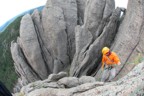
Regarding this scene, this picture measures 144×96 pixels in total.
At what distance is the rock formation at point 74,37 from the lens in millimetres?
27828

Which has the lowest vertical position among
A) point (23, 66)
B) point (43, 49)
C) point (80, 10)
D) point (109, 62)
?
point (23, 66)

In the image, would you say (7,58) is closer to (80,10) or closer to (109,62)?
(80,10)

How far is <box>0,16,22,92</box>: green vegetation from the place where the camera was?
8796cm

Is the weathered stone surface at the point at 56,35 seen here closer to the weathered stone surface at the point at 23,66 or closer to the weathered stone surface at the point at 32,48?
the weathered stone surface at the point at 32,48

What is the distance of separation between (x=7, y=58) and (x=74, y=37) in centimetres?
7097

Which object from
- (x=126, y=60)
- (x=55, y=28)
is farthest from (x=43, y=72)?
(x=126, y=60)

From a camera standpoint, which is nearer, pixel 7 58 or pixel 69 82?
pixel 69 82

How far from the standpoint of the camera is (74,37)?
35594 millimetres

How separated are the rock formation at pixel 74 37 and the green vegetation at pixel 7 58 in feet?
143

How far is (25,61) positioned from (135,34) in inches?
535

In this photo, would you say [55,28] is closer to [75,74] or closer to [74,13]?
[74,13]

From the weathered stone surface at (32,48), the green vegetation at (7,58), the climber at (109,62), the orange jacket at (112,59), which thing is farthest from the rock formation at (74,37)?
the green vegetation at (7,58)

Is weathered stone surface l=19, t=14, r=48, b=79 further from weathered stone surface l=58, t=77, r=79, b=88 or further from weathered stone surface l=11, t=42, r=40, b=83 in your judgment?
weathered stone surface l=58, t=77, r=79, b=88

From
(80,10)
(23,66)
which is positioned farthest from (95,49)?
(23,66)
